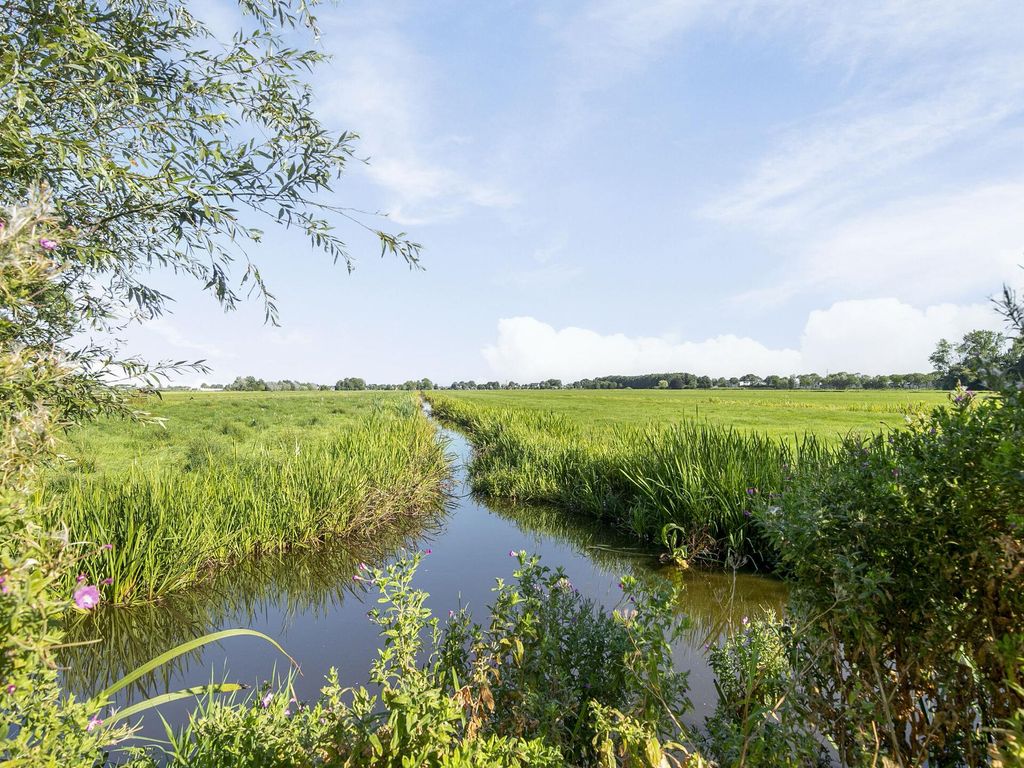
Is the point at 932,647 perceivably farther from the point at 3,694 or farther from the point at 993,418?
the point at 3,694

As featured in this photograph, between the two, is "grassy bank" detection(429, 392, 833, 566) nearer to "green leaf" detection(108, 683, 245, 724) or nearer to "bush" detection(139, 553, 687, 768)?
"bush" detection(139, 553, 687, 768)

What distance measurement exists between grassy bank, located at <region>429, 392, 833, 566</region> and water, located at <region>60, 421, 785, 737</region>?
0.58m

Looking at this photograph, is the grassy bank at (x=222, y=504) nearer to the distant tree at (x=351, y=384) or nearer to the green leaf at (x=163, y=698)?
the green leaf at (x=163, y=698)

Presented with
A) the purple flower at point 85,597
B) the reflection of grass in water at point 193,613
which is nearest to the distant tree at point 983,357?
the purple flower at point 85,597

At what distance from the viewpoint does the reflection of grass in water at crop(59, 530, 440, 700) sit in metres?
4.47

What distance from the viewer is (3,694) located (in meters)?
1.39

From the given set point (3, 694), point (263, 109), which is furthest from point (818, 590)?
point (263, 109)

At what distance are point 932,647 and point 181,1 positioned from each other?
7346 mm

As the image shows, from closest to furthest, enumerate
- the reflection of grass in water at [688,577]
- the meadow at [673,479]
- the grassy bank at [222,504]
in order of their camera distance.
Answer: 1. the reflection of grass in water at [688,577]
2. the grassy bank at [222,504]
3. the meadow at [673,479]

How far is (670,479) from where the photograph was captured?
859cm

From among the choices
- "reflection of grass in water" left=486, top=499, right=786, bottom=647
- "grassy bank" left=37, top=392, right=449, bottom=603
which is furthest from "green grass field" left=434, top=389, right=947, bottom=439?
"grassy bank" left=37, top=392, right=449, bottom=603

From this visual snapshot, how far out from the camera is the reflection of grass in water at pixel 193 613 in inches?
176

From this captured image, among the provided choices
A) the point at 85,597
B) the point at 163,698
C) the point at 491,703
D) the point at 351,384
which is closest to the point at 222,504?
the point at 163,698

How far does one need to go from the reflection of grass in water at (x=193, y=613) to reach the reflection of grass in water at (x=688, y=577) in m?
3.21
